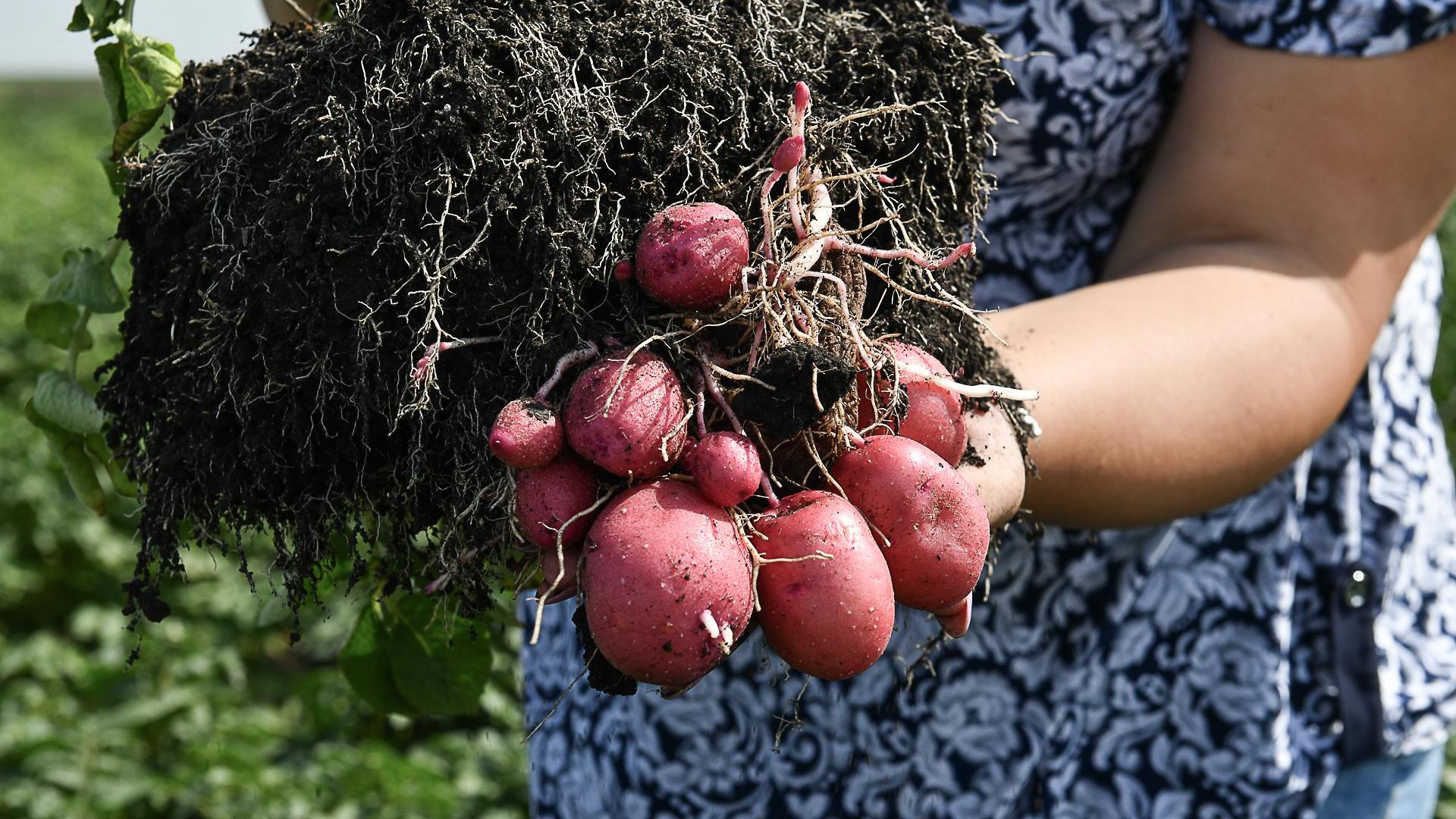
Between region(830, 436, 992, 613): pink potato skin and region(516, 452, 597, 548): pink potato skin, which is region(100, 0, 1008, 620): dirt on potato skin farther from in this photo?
region(830, 436, 992, 613): pink potato skin

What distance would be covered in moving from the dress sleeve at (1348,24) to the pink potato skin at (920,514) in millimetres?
659

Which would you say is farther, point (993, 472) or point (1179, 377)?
point (1179, 377)

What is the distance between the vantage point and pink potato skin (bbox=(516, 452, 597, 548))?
86 cm

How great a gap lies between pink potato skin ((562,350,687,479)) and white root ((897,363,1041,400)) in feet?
0.65

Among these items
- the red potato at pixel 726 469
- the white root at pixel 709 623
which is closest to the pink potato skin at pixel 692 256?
the red potato at pixel 726 469

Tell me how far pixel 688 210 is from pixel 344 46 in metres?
0.37

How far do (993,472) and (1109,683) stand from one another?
569 mm

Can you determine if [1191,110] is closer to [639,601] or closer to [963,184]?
[963,184]

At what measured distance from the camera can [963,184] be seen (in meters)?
1.13

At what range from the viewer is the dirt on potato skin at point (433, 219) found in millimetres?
944

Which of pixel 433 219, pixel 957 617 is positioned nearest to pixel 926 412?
pixel 957 617

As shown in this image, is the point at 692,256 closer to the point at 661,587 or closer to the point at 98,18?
the point at 661,587

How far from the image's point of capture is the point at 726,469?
2.70ft

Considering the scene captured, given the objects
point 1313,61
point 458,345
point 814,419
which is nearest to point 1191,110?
point 1313,61
